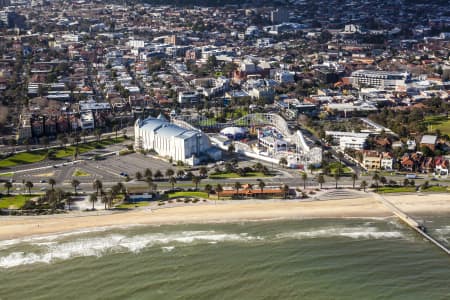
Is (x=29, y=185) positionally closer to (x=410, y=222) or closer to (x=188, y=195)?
(x=188, y=195)

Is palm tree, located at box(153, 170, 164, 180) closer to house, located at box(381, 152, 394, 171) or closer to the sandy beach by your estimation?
the sandy beach

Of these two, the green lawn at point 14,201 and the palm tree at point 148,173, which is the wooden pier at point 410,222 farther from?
the green lawn at point 14,201

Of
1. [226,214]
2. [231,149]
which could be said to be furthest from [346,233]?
[231,149]

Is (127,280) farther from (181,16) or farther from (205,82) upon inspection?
(181,16)

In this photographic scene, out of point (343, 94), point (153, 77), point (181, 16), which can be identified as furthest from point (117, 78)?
point (181, 16)

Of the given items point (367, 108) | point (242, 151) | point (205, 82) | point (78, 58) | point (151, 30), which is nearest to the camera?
point (242, 151)

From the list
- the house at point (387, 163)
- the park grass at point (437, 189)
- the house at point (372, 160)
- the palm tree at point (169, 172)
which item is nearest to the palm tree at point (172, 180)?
the palm tree at point (169, 172)
